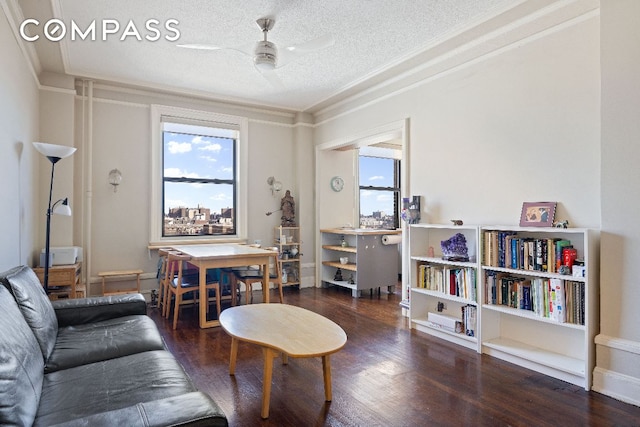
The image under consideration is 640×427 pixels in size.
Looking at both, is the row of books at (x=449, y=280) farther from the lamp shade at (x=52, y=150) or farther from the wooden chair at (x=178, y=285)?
the lamp shade at (x=52, y=150)

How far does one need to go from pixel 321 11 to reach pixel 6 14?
244 cm

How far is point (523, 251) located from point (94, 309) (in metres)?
3.25

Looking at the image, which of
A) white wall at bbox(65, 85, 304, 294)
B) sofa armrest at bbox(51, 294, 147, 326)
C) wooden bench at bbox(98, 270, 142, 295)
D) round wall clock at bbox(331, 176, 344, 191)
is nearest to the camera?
sofa armrest at bbox(51, 294, 147, 326)

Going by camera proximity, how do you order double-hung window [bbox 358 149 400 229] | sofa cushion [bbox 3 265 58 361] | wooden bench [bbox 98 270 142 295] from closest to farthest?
sofa cushion [bbox 3 265 58 361] < wooden bench [bbox 98 270 142 295] < double-hung window [bbox 358 149 400 229]

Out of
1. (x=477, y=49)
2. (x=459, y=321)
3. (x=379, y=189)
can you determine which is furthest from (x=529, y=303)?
(x=379, y=189)

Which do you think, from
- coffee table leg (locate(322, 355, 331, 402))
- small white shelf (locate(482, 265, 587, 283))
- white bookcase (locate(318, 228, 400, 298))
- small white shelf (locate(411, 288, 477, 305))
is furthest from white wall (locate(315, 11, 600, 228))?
coffee table leg (locate(322, 355, 331, 402))

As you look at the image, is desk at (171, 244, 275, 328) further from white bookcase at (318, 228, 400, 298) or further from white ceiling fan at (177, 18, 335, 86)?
white ceiling fan at (177, 18, 335, 86)

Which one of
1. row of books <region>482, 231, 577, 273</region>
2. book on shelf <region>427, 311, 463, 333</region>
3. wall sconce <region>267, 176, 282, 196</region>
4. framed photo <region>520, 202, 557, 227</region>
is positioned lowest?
book on shelf <region>427, 311, 463, 333</region>

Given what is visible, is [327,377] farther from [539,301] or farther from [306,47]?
[306,47]

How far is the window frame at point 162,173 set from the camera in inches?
208

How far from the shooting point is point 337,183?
6.36 metres

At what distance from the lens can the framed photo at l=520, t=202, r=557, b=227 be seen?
300cm

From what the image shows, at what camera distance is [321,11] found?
10.4 ft

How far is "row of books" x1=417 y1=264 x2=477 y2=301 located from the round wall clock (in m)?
2.64
